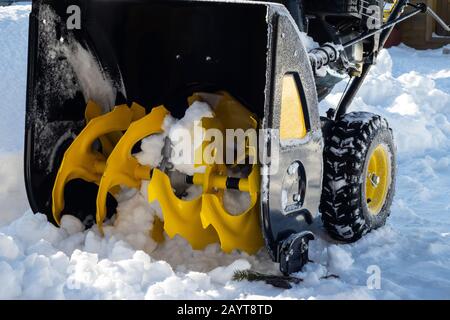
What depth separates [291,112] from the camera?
119 inches

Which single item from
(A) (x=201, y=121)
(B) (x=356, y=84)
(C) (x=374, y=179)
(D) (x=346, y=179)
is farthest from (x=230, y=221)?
(B) (x=356, y=84)

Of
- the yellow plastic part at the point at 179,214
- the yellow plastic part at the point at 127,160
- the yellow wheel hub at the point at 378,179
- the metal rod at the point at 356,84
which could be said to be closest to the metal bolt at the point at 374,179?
the yellow wheel hub at the point at 378,179

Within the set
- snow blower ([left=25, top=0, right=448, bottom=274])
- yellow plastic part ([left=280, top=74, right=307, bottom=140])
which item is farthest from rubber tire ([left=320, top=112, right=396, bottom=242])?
yellow plastic part ([left=280, top=74, right=307, bottom=140])

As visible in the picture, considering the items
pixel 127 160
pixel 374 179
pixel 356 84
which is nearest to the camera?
pixel 127 160

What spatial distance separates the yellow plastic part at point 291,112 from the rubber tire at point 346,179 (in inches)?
18.8

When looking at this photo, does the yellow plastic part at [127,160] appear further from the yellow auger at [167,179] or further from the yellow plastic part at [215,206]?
the yellow plastic part at [215,206]

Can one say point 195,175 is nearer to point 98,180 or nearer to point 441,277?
point 98,180

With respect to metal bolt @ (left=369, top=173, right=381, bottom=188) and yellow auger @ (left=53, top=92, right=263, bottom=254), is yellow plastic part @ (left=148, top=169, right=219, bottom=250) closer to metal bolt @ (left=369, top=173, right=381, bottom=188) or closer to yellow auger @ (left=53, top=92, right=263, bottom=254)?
yellow auger @ (left=53, top=92, right=263, bottom=254)

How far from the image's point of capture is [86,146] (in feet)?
10.9

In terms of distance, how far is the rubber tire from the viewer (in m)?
3.52

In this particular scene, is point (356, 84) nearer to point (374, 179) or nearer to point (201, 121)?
point (374, 179)

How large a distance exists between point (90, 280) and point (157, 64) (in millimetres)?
1224

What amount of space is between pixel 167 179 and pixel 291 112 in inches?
23.6
